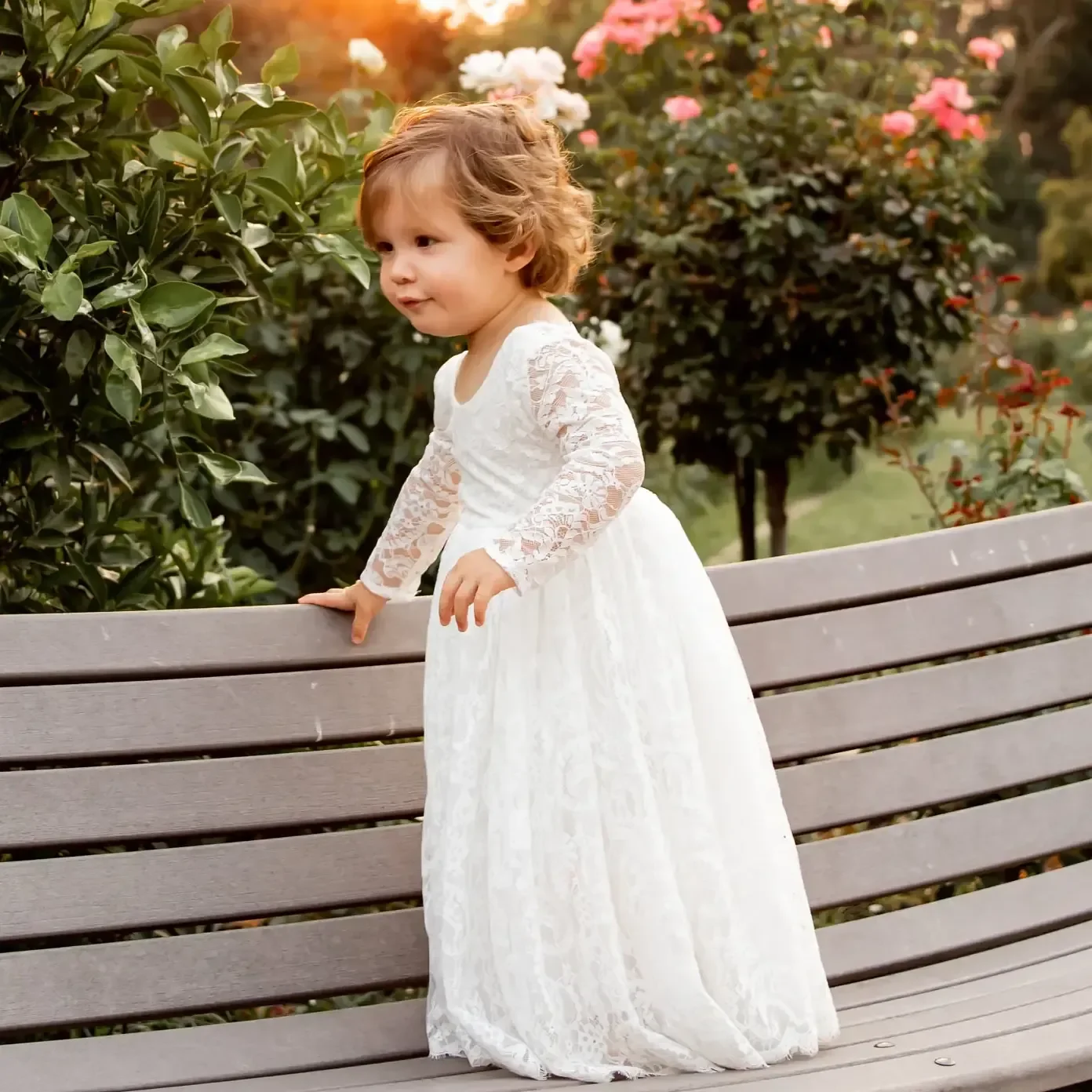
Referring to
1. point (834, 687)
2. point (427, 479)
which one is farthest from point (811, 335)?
point (427, 479)

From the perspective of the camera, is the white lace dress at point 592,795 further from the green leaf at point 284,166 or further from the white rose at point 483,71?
the white rose at point 483,71

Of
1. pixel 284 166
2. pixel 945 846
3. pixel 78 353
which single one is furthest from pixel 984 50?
pixel 78 353

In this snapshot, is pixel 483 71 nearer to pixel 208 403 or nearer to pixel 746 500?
pixel 746 500

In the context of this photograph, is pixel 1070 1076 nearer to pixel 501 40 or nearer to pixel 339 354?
pixel 339 354

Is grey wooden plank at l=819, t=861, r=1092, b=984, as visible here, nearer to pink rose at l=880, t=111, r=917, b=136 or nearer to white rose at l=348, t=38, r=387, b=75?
white rose at l=348, t=38, r=387, b=75

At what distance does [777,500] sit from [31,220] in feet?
12.6

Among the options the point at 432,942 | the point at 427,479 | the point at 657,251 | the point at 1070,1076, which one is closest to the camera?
the point at 1070,1076

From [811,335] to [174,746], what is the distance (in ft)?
11.4

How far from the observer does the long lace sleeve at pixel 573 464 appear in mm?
1809

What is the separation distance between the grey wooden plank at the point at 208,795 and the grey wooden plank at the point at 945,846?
26.4 inches

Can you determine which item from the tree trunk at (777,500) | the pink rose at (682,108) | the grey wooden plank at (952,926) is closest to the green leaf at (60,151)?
the grey wooden plank at (952,926)

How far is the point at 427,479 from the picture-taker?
219 centimetres

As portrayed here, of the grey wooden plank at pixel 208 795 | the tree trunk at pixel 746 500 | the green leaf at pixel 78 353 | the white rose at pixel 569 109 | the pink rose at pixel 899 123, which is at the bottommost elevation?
the tree trunk at pixel 746 500

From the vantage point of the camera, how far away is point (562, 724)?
→ 188 centimetres
